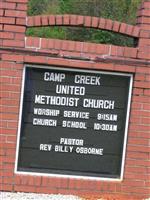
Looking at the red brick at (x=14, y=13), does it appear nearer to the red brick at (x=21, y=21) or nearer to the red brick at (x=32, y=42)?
the red brick at (x=21, y=21)

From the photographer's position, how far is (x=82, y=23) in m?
8.03

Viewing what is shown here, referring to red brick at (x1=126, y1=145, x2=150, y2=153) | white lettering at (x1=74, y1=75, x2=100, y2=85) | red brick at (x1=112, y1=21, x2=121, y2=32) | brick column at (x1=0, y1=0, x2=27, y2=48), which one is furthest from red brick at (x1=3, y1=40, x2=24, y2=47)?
red brick at (x1=126, y1=145, x2=150, y2=153)

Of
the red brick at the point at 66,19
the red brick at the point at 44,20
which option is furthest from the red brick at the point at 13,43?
the red brick at the point at 66,19

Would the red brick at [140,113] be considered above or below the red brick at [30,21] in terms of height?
below

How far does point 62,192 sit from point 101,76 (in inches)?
60.2

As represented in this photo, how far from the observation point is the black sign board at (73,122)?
26.1 feet

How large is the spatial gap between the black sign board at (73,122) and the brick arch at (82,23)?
55 cm

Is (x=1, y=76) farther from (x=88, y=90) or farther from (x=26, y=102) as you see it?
(x=88, y=90)

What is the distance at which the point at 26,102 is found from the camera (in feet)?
26.1

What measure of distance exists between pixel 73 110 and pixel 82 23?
1.10 metres

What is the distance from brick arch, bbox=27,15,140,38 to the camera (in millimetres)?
7938

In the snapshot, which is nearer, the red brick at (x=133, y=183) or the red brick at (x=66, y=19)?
the red brick at (x=66, y=19)

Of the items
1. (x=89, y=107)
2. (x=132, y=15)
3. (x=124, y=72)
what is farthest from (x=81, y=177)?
(x=132, y=15)

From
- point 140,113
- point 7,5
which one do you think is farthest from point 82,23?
point 140,113
